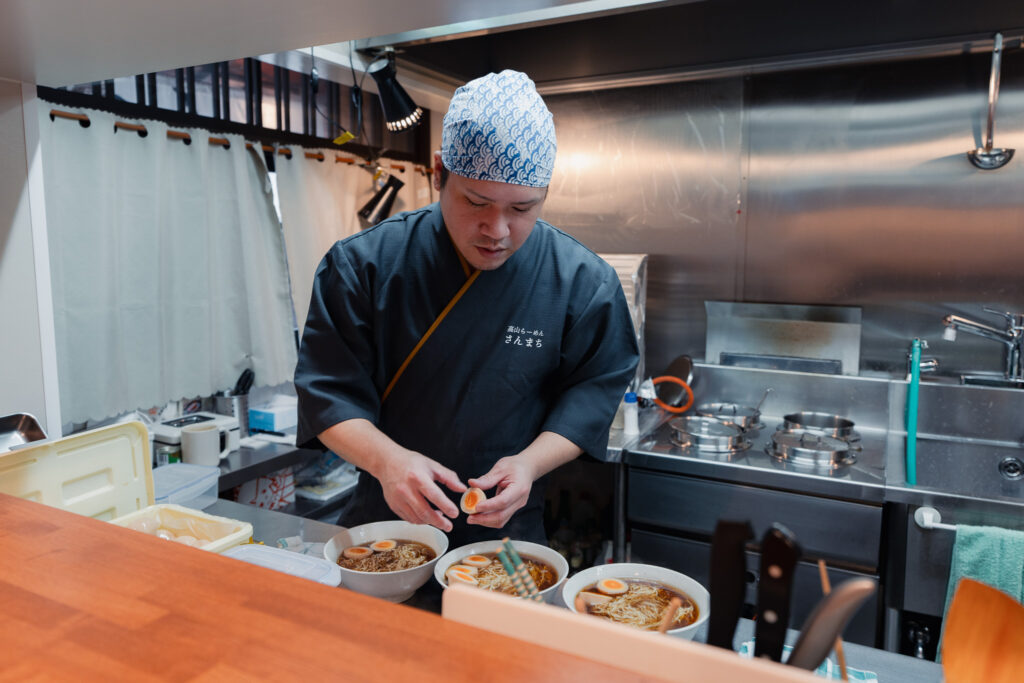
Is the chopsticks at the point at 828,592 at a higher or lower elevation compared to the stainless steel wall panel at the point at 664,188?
lower

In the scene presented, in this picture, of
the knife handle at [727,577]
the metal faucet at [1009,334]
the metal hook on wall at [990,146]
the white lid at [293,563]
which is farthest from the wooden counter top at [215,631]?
the metal hook on wall at [990,146]

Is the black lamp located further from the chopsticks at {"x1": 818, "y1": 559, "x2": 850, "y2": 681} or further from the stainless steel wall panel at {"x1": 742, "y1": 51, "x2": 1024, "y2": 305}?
the chopsticks at {"x1": 818, "y1": 559, "x2": 850, "y2": 681}

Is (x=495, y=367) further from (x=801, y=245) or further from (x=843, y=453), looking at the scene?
(x=801, y=245)

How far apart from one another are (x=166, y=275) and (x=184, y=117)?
2.14ft

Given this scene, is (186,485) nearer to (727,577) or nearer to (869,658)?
(869,658)

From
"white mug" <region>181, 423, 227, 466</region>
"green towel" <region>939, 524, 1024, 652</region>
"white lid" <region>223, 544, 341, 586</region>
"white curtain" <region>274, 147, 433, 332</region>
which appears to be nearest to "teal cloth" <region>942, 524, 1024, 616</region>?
"green towel" <region>939, 524, 1024, 652</region>

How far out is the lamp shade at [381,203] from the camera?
376cm

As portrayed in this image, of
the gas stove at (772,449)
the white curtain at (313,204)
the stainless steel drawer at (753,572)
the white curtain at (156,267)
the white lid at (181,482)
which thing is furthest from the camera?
the white curtain at (313,204)

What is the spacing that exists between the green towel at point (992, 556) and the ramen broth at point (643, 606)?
151cm

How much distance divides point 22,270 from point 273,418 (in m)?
1.87

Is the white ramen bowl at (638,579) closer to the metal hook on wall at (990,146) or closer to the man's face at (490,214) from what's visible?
the man's face at (490,214)

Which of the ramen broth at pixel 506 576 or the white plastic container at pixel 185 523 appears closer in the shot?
the ramen broth at pixel 506 576

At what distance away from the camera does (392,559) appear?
3.84ft

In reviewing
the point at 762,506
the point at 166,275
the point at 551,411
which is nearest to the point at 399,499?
the point at 551,411
